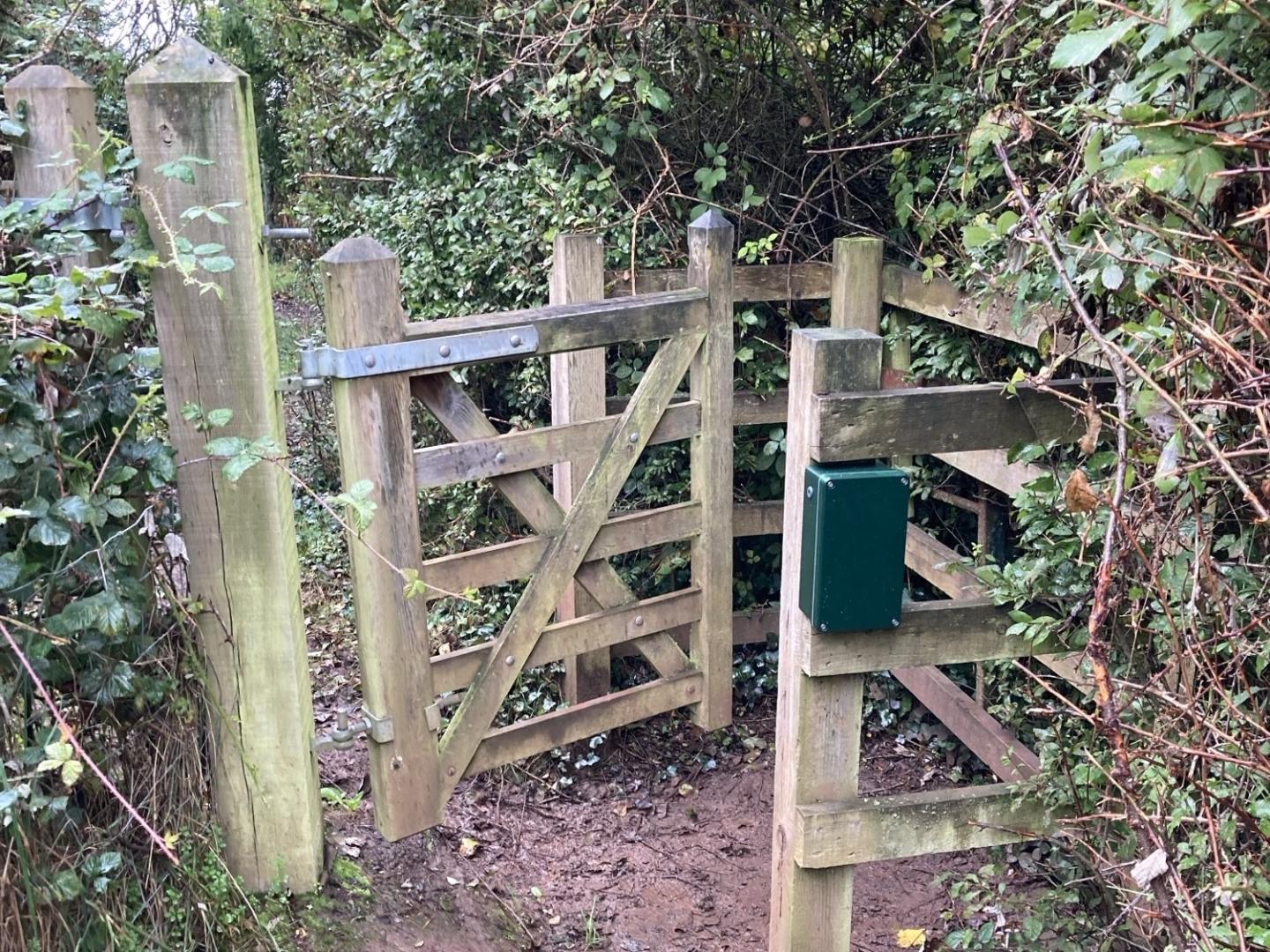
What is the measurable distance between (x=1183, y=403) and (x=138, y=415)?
6.71 ft

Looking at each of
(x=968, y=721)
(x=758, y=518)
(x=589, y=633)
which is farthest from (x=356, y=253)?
(x=968, y=721)

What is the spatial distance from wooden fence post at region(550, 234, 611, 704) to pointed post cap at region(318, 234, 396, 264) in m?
0.87

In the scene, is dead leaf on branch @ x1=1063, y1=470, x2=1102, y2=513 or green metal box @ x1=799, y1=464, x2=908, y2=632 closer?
dead leaf on branch @ x1=1063, y1=470, x2=1102, y2=513

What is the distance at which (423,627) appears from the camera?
3.03 metres

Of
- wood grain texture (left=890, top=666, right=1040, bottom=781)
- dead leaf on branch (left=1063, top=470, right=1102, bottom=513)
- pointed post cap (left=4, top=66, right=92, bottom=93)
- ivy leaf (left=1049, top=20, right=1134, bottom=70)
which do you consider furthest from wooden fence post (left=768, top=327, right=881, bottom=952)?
pointed post cap (left=4, top=66, right=92, bottom=93)

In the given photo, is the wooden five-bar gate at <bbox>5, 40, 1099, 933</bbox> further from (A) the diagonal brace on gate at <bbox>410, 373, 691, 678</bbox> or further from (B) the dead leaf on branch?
(B) the dead leaf on branch

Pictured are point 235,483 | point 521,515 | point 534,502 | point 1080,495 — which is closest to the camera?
point 1080,495

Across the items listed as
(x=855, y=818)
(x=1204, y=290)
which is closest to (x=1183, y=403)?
(x=1204, y=290)

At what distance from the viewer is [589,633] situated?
3596 mm

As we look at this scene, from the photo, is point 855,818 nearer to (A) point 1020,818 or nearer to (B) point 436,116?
(A) point 1020,818

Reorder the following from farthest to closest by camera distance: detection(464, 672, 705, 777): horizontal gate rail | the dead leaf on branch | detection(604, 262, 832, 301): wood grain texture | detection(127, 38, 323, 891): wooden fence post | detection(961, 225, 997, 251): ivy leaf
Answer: detection(604, 262, 832, 301): wood grain texture → detection(464, 672, 705, 777): horizontal gate rail → detection(127, 38, 323, 891): wooden fence post → detection(961, 225, 997, 251): ivy leaf → the dead leaf on branch

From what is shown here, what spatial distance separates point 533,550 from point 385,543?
59 cm

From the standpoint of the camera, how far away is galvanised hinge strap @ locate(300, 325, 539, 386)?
109 inches

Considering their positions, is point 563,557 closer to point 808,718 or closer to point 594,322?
point 594,322
